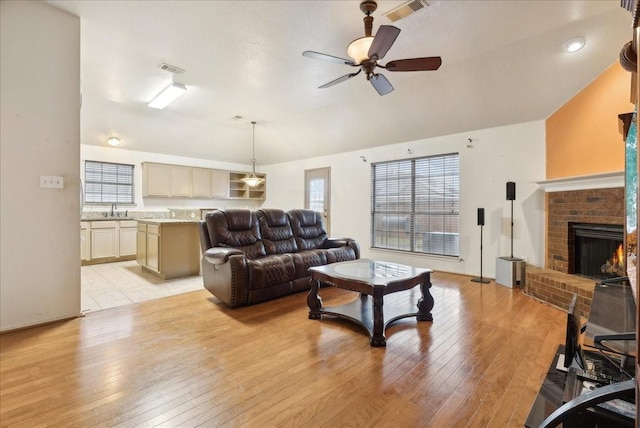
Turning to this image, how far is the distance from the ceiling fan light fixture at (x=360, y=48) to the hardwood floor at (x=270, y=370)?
2443 millimetres

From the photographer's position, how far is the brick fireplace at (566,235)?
10.8 feet

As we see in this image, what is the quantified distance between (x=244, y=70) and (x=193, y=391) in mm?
3705

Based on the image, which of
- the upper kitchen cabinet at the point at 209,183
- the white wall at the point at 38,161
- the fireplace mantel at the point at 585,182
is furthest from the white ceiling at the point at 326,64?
the upper kitchen cabinet at the point at 209,183

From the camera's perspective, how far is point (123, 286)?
4227 millimetres

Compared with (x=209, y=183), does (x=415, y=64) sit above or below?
above


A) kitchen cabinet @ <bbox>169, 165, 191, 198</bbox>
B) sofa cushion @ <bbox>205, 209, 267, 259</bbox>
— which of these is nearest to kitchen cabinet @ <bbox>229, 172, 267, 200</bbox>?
kitchen cabinet @ <bbox>169, 165, 191, 198</bbox>

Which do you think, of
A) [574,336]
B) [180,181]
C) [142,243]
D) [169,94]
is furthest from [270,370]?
[180,181]

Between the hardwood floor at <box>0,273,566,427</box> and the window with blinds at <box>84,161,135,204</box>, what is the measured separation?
440 centimetres

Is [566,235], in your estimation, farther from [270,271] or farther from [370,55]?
[270,271]

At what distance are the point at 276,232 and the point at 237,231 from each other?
1.95ft

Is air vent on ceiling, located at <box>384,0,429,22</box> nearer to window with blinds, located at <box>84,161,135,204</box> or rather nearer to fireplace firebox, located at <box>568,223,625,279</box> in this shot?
fireplace firebox, located at <box>568,223,625,279</box>

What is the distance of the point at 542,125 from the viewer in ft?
14.1

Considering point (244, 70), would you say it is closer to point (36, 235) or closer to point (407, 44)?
point (407, 44)

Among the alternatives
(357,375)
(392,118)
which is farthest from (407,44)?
(357,375)
